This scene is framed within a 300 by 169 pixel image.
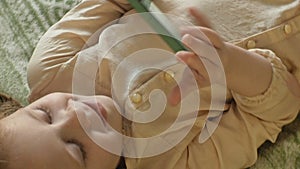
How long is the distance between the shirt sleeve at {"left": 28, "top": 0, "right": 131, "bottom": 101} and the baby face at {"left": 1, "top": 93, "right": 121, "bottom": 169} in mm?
66

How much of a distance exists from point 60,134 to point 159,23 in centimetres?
19

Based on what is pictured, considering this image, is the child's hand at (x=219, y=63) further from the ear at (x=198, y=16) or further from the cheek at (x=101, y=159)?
the cheek at (x=101, y=159)

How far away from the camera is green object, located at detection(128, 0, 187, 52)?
74 cm

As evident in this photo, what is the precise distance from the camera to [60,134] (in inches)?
30.6

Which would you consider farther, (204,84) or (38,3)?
(38,3)

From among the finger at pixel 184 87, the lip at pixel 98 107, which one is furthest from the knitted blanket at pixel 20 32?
the finger at pixel 184 87

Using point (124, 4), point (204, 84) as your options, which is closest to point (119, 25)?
point (124, 4)

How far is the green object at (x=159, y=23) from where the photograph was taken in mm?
739

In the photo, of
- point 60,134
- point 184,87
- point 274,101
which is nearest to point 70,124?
point 60,134

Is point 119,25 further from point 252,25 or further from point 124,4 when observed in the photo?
point 252,25

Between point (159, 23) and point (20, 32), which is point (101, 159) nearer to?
point (159, 23)

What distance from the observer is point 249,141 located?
83 centimetres

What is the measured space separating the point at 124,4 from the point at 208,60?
0.93 feet

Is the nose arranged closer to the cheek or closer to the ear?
the cheek
